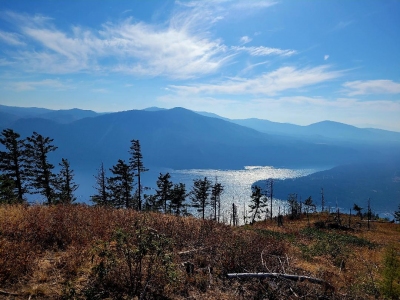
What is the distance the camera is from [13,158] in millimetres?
31922

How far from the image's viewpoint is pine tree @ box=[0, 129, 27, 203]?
31.1m

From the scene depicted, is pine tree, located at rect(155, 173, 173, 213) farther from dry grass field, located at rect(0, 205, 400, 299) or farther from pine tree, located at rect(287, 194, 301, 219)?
dry grass field, located at rect(0, 205, 400, 299)

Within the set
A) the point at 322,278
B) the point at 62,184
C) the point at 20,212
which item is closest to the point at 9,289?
the point at 20,212

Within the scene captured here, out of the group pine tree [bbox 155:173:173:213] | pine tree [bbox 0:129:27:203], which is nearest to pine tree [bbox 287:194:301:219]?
pine tree [bbox 155:173:173:213]

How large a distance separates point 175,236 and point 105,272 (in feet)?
13.1

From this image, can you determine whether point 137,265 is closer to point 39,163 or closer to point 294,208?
point 39,163

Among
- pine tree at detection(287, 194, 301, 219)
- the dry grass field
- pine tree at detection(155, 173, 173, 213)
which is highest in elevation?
the dry grass field

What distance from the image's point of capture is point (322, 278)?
26.3 feet

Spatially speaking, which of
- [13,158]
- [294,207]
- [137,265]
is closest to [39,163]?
[13,158]

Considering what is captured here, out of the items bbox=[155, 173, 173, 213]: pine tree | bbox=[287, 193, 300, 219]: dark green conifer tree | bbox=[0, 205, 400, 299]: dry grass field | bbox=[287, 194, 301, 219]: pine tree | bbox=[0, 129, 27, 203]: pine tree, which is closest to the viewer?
bbox=[0, 205, 400, 299]: dry grass field

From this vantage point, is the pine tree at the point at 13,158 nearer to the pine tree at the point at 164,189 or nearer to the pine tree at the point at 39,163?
the pine tree at the point at 39,163

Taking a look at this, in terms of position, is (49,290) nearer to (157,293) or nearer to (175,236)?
(157,293)

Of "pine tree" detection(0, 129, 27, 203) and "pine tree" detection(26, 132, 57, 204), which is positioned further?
"pine tree" detection(26, 132, 57, 204)

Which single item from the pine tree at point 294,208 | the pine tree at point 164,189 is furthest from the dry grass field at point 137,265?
the pine tree at point 294,208
